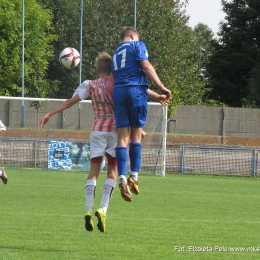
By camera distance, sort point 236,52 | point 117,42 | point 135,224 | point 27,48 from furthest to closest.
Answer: point 236,52 → point 27,48 → point 117,42 → point 135,224

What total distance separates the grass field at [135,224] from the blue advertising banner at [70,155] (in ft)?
19.9

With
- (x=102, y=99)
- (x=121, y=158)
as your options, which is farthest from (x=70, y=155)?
(x=121, y=158)

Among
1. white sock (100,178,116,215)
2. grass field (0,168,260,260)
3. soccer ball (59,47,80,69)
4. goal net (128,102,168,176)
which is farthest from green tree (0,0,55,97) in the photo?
white sock (100,178,116,215)

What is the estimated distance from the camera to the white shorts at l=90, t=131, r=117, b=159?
899cm

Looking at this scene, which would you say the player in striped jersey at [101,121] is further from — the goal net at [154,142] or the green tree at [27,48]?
the green tree at [27,48]

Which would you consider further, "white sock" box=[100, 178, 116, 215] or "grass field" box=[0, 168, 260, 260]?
"white sock" box=[100, 178, 116, 215]

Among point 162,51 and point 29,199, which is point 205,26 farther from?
point 29,199

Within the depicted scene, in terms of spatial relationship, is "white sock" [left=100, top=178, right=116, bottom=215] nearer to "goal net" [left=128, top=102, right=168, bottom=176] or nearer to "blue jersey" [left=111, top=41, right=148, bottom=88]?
"blue jersey" [left=111, top=41, right=148, bottom=88]

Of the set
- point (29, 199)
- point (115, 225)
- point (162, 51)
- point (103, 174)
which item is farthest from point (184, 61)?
point (115, 225)

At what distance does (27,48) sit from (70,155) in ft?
110

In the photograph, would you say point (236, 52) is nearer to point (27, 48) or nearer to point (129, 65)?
point (27, 48)

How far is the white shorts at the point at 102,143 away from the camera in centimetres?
899

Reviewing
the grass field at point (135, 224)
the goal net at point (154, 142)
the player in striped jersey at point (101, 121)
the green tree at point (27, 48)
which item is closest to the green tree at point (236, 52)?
the green tree at point (27, 48)

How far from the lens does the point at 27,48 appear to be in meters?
57.9
